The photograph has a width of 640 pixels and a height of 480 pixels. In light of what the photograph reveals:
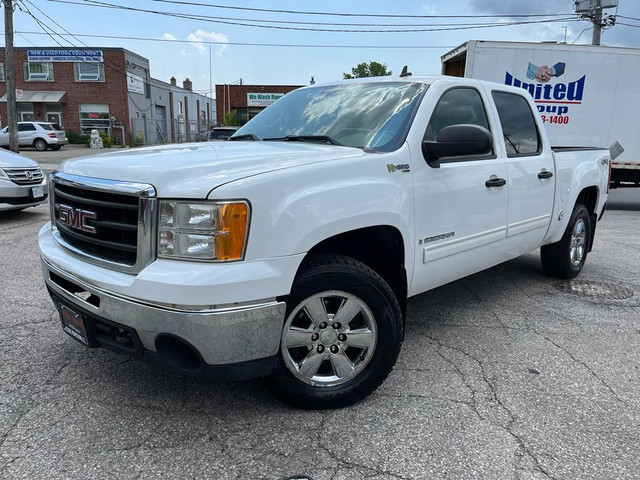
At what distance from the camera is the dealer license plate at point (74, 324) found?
8.73 ft

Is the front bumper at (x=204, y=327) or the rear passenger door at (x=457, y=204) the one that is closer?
the front bumper at (x=204, y=327)

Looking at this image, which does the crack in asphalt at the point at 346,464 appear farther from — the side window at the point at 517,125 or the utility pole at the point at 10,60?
the utility pole at the point at 10,60

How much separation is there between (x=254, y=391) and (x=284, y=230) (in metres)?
1.13

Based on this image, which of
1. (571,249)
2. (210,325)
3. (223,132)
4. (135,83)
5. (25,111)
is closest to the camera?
(210,325)

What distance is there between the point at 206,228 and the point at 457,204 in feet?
6.10

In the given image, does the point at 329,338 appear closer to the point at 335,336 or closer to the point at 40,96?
the point at 335,336

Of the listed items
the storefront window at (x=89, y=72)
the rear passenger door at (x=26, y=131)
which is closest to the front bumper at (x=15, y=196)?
the rear passenger door at (x=26, y=131)

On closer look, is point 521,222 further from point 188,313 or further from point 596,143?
point 596,143

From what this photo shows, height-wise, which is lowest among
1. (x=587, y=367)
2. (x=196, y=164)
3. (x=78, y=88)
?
(x=587, y=367)

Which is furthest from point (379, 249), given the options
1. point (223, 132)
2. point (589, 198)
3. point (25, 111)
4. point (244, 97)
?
point (244, 97)

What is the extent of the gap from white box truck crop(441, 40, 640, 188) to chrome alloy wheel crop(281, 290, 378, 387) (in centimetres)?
959

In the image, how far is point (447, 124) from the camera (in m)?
3.63

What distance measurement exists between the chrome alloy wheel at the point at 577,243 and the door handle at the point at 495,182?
1898mm

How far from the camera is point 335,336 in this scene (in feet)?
9.07
